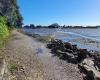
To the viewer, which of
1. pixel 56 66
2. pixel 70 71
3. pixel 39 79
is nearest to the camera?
pixel 39 79

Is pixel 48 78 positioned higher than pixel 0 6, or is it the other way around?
pixel 0 6

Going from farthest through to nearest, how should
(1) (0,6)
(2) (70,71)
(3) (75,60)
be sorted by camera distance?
(1) (0,6) < (3) (75,60) < (2) (70,71)

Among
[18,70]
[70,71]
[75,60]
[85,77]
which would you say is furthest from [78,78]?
[75,60]

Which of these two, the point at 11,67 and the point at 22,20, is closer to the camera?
the point at 11,67

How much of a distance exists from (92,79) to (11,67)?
444 cm

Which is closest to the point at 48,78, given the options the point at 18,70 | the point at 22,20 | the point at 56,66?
the point at 18,70

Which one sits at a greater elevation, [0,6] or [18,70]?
[0,6]

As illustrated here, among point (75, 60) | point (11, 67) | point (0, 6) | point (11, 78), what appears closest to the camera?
point (11, 78)

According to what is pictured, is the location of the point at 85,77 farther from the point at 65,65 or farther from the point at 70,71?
the point at 65,65

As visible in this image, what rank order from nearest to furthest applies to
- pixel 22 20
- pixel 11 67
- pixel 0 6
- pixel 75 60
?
pixel 11 67
pixel 75 60
pixel 0 6
pixel 22 20

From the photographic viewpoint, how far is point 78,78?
12.1 metres

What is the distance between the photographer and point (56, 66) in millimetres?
14906

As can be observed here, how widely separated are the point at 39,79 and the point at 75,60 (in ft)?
22.1

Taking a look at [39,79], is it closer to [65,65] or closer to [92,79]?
[92,79]
